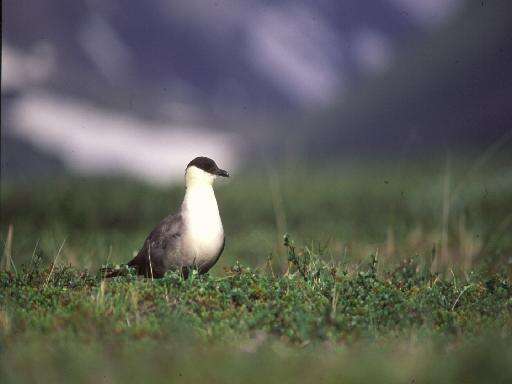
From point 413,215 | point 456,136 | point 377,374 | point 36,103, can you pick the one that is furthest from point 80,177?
point 36,103

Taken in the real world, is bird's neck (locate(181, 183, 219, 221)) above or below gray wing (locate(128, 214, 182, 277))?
above

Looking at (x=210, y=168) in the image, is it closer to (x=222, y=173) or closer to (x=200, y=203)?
(x=222, y=173)

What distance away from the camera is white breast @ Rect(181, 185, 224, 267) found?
8.42m

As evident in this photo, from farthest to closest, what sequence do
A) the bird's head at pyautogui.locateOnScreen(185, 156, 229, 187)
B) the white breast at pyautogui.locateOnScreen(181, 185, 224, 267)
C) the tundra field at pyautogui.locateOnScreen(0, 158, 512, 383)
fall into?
1. the bird's head at pyautogui.locateOnScreen(185, 156, 229, 187)
2. the white breast at pyautogui.locateOnScreen(181, 185, 224, 267)
3. the tundra field at pyautogui.locateOnScreen(0, 158, 512, 383)

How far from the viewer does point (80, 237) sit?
16.4 metres

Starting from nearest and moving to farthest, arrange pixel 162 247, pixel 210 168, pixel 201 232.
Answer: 1. pixel 201 232
2. pixel 162 247
3. pixel 210 168

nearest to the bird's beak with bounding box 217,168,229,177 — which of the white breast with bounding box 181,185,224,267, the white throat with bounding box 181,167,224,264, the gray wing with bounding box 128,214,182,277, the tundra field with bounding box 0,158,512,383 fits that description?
the white throat with bounding box 181,167,224,264

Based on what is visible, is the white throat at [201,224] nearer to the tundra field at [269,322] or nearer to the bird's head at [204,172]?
the bird's head at [204,172]

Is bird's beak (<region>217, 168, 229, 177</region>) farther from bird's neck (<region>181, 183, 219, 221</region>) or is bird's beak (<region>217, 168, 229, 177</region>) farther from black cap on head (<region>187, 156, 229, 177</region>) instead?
bird's neck (<region>181, 183, 219, 221</region>)

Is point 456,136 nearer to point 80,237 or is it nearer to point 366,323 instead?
point 80,237

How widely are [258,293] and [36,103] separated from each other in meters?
156

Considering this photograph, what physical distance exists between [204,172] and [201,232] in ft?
2.44

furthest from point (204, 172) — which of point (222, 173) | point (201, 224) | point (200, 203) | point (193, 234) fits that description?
point (193, 234)

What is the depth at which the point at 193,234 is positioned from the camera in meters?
8.45
